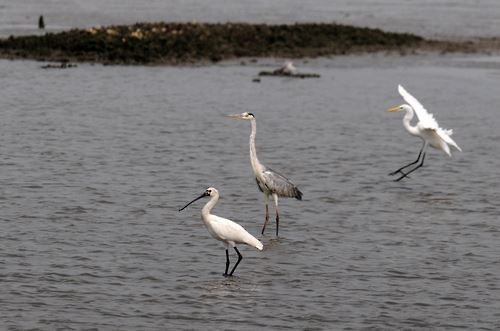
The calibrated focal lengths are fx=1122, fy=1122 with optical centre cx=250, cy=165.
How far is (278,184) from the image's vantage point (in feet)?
56.1

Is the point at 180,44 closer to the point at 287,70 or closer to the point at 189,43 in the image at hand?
the point at 189,43

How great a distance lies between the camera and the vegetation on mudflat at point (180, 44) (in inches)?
1532

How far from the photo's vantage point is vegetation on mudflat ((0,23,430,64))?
38.9m

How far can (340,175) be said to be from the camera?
22.2 m

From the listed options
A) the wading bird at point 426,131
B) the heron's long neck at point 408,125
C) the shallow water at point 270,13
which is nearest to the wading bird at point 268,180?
the wading bird at point 426,131

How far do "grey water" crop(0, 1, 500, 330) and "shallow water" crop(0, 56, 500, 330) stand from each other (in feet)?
0.15

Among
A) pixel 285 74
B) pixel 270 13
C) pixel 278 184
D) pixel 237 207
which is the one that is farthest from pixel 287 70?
pixel 270 13

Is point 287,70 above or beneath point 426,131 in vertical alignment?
above

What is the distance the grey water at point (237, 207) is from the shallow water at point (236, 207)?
0.04 metres

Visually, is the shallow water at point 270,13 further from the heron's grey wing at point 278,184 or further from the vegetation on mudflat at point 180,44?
the heron's grey wing at point 278,184

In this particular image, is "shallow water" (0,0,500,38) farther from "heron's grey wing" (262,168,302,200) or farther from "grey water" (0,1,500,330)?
"heron's grey wing" (262,168,302,200)

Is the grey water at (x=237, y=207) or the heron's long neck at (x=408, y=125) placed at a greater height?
the heron's long neck at (x=408, y=125)

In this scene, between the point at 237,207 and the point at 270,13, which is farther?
the point at 270,13

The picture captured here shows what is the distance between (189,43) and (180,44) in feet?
1.09
